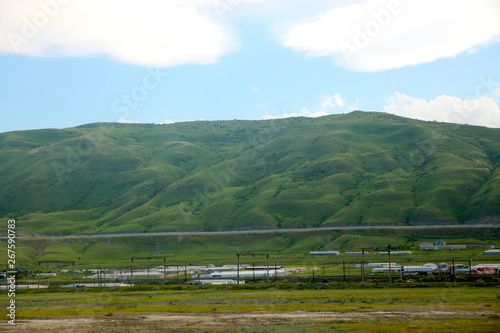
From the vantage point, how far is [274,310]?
6247cm

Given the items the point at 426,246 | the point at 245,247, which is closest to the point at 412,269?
the point at 426,246

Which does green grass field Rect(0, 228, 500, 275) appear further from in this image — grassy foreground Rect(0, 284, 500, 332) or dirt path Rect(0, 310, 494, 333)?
dirt path Rect(0, 310, 494, 333)

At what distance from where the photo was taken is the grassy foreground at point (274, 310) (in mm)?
50750

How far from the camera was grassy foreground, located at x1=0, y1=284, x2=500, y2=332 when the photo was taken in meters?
50.8

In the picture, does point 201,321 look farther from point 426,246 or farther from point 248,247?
point 248,247

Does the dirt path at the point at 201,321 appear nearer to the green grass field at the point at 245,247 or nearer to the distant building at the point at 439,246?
the green grass field at the point at 245,247

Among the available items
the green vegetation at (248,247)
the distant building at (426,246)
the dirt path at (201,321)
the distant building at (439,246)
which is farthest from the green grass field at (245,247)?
the dirt path at (201,321)

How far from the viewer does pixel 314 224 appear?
196 metres


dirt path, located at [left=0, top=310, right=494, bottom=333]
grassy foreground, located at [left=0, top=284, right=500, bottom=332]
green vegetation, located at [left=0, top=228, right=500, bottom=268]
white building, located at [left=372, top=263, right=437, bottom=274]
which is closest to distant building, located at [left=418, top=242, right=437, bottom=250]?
green vegetation, located at [left=0, top=228, right=500, bottom=268]

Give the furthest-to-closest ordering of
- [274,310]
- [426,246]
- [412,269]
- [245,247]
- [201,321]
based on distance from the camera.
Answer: [245,247] < [426,246] < [412,269] < [274,310] < [201,321]

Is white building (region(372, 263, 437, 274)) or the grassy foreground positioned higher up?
the grassy foreground

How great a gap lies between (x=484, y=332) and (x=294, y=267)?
9330 centimetres

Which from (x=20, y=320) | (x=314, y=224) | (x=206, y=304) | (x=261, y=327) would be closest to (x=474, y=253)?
(x=314, y=224)

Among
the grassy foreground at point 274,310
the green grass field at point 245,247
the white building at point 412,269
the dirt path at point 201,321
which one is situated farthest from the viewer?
the green grass field at point 245,247
